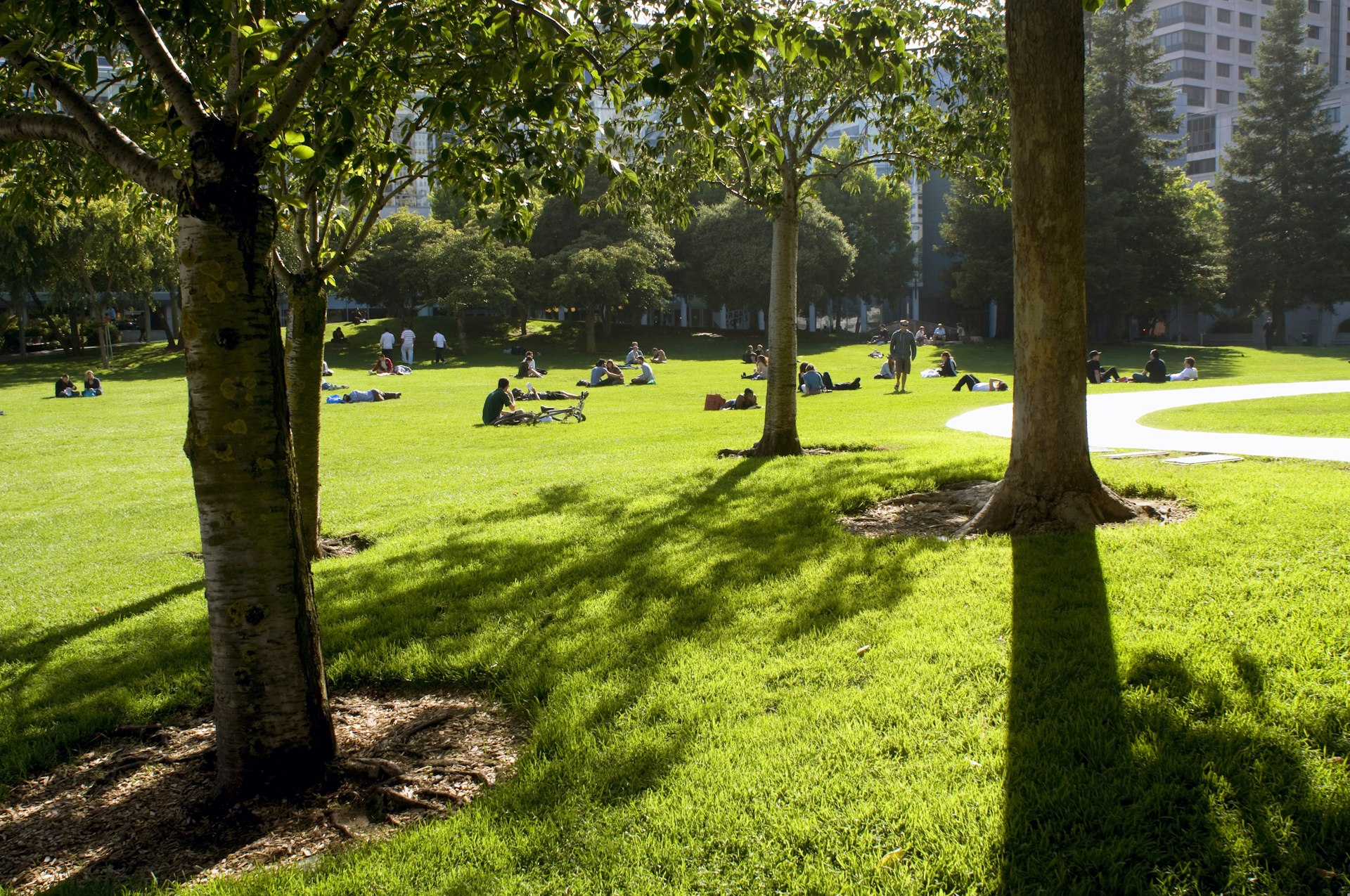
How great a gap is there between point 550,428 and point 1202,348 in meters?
43.3

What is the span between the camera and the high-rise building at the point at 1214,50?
79.2m

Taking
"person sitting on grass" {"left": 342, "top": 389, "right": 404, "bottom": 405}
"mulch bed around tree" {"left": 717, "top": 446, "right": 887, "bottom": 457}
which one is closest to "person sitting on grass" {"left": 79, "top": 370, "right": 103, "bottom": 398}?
"person sitting on grass" {"left": 342, "top": 389, "right": 404, "bottom": 405}

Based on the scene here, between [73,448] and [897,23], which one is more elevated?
[897,23]

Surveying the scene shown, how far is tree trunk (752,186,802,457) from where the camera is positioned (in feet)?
39.2

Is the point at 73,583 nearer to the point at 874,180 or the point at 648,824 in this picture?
the point at 648,824

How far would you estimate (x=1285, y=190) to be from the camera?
171ft

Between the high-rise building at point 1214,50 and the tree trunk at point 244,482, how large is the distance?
90.0m

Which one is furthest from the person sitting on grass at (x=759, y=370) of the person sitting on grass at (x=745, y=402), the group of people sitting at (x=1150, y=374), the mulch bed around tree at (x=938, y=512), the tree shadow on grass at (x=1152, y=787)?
the tree shadow on grass at (x=1152, y=787)

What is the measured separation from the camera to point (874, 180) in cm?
6569

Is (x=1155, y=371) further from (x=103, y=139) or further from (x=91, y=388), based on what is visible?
(x=91, y=388)

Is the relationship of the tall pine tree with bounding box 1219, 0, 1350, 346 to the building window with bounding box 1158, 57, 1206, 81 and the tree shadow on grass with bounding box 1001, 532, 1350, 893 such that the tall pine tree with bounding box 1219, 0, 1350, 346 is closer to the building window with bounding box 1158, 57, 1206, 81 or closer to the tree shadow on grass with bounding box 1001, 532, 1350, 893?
the building window with bounding box 1158, 57, 1206, 81

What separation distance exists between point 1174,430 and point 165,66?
13.4m

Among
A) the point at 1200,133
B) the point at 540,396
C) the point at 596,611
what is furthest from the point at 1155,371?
the point at 1200,133

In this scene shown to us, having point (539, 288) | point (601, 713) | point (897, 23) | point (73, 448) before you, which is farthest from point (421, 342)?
point (601, 713)
